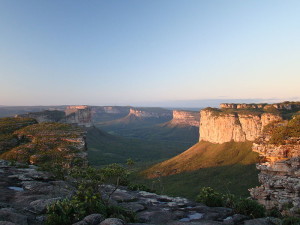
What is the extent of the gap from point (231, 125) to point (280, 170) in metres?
93.7

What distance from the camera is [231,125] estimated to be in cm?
13138

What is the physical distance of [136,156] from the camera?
7815 inches

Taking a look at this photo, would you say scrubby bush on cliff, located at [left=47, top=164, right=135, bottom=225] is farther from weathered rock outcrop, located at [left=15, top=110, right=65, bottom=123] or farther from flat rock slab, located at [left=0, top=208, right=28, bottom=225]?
weathered rock outcrop, located at [left=15, top=110, right=65, bottom=123]

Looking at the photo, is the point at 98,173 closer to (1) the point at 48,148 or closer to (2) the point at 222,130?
(1) the point at 48,148

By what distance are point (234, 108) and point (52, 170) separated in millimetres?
139934

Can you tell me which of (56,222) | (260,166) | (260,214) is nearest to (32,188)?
→ (56,222)

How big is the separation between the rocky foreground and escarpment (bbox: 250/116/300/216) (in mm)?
15418

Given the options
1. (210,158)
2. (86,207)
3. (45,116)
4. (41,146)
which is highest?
(86,207)

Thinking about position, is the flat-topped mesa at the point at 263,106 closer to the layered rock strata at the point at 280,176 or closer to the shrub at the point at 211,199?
the layered rock strata at the point at 280,176

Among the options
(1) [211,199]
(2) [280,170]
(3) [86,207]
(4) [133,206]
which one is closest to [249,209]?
(1) [211,199]

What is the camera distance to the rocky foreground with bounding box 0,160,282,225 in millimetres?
16797

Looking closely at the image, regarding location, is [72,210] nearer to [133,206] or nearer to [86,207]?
[86,207]

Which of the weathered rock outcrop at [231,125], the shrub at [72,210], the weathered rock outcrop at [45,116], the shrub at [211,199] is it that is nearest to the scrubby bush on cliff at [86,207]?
the shrub at [72,210]

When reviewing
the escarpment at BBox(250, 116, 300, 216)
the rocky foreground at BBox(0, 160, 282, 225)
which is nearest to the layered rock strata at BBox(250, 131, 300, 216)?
the escarpment at BBox(250, 116, 300, 216)
